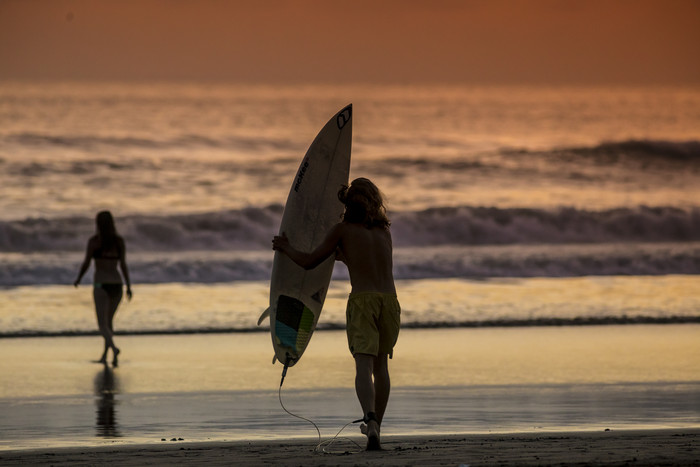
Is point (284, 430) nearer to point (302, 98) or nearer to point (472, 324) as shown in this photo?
point (472, 324)

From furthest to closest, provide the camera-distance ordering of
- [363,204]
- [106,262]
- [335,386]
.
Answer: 1. [106,262]
2. [335,386]
3. [363,204]

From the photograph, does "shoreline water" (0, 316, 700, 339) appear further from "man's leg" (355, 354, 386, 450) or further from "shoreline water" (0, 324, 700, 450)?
"man's leg" (355, 354, 386, 450)

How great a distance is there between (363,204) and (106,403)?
4.31 m

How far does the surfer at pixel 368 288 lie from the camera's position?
7.20 metres

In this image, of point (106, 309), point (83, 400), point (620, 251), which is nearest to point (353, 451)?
point (83, 400)

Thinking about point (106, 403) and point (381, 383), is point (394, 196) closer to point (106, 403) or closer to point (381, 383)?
point (106, 403)

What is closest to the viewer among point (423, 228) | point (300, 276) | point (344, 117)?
point (300, 276)

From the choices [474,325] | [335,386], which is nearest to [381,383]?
[335,386]

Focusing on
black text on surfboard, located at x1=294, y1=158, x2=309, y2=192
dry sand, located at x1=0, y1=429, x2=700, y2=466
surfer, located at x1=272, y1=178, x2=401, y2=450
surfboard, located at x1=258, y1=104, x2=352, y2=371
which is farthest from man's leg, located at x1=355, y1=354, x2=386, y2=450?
black text on surfboard, located at x1=294, y1=158, x2=309, y2=192

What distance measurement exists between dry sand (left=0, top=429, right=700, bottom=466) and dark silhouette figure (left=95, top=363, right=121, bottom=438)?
3.44 ft

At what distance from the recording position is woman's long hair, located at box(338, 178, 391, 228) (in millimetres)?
7254

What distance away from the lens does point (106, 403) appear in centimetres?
1050

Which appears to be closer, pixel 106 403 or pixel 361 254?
pixel 361 254

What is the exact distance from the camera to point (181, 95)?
217ft
